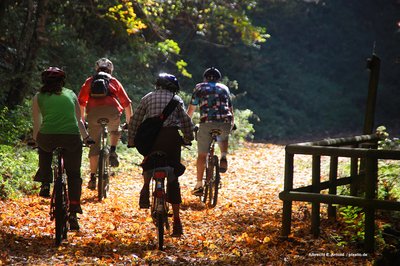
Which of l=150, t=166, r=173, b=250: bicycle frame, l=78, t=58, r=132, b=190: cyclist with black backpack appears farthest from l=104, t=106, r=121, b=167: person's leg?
l=150, t=166, r=173, b=250: bicycle frame

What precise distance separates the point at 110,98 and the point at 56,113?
A: 3.37 m

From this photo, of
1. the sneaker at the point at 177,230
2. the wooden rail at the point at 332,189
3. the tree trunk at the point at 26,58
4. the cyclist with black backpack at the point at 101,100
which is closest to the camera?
the wooden rail at the point at 332,189

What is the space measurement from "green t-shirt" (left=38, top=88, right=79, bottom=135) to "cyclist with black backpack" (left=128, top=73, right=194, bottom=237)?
81 cm

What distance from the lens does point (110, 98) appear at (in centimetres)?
1145

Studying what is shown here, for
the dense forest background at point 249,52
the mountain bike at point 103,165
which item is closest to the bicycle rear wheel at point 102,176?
the mountain bike at point 103,165

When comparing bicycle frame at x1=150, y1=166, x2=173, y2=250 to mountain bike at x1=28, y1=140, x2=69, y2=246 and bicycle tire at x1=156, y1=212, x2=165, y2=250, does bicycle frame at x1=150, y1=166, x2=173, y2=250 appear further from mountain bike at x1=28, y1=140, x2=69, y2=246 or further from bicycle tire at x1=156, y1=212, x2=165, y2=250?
mountain bike at x1=28, y1=140, x2=69, y2=246

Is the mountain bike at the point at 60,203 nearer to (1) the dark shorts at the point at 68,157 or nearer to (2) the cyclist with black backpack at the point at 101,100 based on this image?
(1) the dark shorts at the point at 68,157

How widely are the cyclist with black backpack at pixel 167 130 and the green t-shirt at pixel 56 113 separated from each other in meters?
0.81

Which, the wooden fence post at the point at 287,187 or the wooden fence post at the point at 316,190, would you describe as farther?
the wooden fence post at the point at 316,190

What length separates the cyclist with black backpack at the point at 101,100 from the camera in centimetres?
1112

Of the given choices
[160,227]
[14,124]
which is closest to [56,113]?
[160,227]

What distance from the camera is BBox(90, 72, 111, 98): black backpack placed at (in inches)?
434

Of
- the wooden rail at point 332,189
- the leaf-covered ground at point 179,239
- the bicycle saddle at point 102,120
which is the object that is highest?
the bicycle saddle at point 102,120

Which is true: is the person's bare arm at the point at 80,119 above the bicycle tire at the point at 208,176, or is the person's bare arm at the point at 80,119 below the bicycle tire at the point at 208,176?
above
